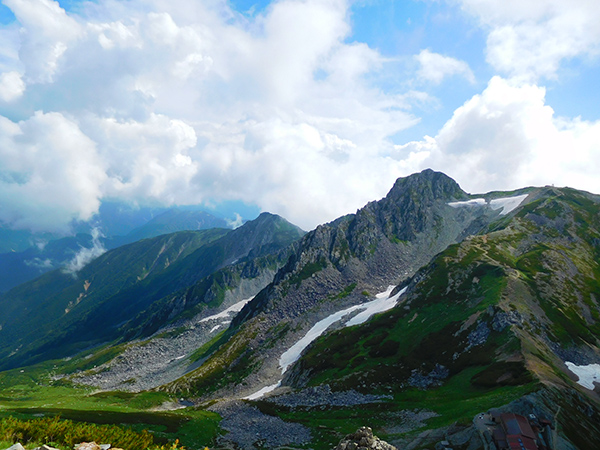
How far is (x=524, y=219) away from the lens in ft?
625

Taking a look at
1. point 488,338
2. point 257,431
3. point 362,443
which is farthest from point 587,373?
point 257,431

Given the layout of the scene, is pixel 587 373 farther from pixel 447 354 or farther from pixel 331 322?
pixel 331 322

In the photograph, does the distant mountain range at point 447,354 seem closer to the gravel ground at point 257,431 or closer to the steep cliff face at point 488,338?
the steep cliff face at point 488,338

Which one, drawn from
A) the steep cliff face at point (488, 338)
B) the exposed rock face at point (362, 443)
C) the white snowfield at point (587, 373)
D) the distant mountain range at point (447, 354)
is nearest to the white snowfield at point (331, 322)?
the distant mountain range at point (447, 354)

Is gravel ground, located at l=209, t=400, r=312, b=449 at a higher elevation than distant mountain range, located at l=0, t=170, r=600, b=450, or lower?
lower

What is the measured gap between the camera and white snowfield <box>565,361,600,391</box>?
67750mm

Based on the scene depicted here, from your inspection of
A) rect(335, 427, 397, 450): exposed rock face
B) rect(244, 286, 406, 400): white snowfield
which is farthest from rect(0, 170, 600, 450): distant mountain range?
rect(335, 427, 397, 450): exposed rock face

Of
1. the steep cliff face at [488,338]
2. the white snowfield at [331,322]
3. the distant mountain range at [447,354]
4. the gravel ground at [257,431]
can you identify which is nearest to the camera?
the distant mountain range at [447,354]

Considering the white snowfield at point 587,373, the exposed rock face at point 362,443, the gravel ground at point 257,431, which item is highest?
the exposed rock face at point 362,443

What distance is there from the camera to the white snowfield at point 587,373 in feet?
222

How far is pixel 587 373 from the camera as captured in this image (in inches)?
2881

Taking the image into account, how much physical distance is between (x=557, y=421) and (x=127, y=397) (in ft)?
445

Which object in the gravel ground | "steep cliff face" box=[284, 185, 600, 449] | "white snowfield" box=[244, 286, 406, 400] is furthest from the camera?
"white snowfield" box=[244, 286, 406, 400]

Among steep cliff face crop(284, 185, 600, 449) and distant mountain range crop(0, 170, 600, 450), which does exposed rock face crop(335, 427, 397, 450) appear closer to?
distant mountain range crop(0, 170, 600, 450)
